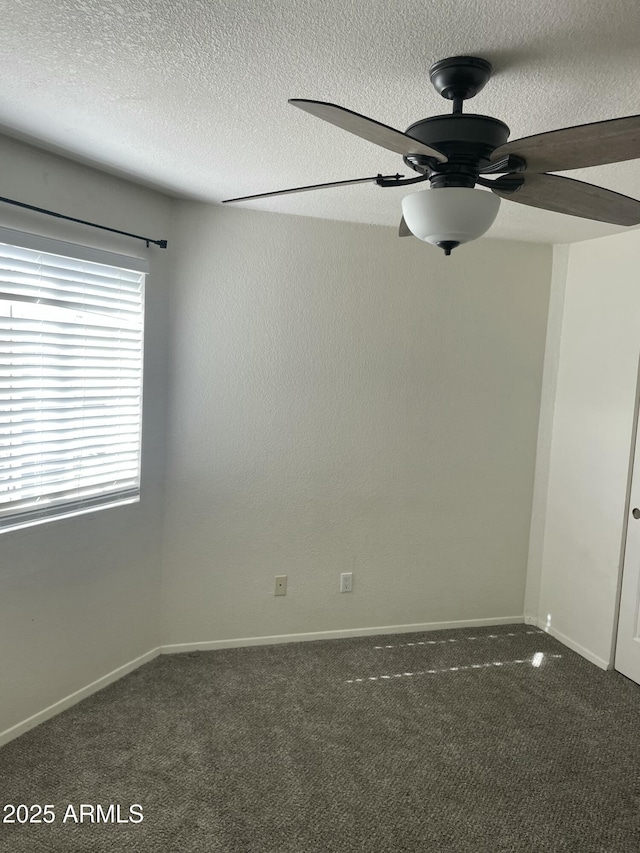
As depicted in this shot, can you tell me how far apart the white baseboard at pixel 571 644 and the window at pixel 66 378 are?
8.25 feet

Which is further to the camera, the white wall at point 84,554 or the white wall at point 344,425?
the white wall at point 344,425

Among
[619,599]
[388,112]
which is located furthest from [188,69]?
[619,599]

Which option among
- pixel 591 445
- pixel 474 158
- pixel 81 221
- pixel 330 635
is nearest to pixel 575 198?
pixel 474 158

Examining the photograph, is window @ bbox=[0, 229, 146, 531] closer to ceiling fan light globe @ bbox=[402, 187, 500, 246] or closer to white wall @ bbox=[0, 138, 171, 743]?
white wall @ bbox=[0, 138, 171, 743]

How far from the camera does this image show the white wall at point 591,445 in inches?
128

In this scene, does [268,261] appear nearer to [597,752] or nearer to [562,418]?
[562,418]

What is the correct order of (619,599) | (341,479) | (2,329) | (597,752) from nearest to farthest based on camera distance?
(2,329) → (597,752) → (619,599) → (341,479)

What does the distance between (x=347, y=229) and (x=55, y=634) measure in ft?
8.03

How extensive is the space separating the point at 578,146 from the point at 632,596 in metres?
2.66

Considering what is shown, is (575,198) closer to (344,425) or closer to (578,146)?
(578,146)

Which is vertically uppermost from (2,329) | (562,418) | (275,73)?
(275,73)

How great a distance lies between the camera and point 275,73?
5.44 feet

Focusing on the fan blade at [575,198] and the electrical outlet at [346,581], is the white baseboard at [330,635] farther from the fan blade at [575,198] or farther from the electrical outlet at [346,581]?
the fan blade at [575,198]

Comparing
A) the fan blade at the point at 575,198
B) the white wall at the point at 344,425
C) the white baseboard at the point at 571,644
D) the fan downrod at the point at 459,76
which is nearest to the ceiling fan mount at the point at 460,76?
the fan downrod at the point at 459,76
